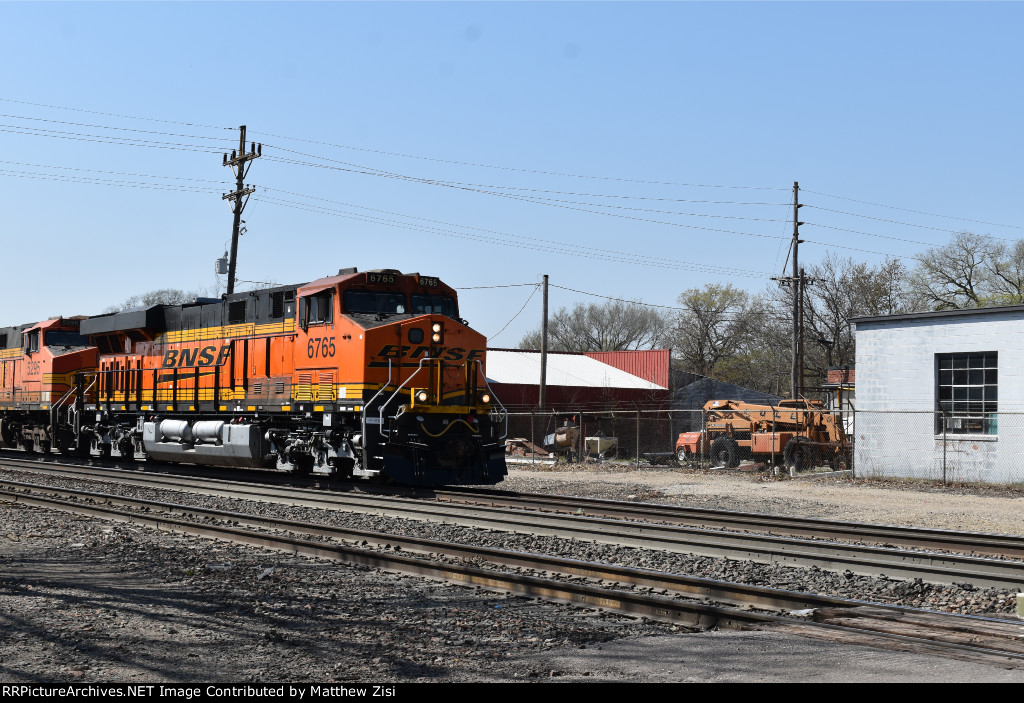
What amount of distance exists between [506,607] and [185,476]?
1561cm

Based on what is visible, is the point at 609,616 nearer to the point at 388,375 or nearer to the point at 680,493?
the point at 388,375

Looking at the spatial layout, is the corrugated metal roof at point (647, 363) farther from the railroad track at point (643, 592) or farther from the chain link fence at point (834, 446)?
the railroad track at point (643, 592)

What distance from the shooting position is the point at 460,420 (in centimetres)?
1897

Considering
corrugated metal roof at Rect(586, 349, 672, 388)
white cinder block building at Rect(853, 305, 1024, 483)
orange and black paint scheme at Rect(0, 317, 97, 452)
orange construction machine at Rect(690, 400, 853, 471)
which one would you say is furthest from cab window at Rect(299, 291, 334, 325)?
→ corrugated metal roof at Rect(586, 349, 672, 388)

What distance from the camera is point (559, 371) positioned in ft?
183

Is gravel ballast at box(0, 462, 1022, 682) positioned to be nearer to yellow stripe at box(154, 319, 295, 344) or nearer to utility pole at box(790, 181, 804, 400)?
yellow stripe at box(154, 319, 295, 344)

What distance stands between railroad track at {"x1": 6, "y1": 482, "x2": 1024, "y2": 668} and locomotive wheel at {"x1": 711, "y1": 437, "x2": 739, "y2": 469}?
20450mm

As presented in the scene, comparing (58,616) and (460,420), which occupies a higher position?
(460,420)

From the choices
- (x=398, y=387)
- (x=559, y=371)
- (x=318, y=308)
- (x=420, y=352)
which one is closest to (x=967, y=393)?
(x=420, y=352)

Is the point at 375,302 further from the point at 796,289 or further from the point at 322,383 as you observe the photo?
the point at 796,289

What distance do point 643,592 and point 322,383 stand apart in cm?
1134
